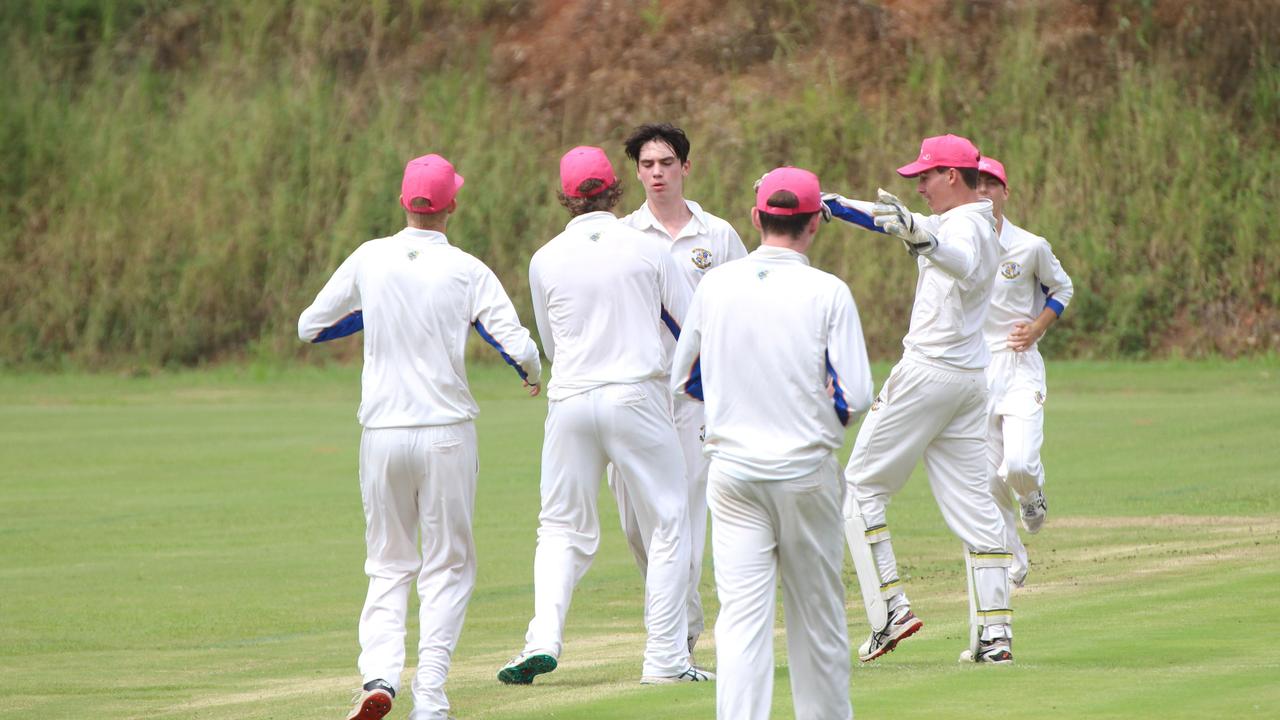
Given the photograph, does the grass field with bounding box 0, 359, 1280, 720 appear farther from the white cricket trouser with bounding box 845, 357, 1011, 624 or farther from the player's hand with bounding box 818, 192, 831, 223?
the player's hand with bounding box 818, 192, 831, 223

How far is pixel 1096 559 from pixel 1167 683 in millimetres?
5080

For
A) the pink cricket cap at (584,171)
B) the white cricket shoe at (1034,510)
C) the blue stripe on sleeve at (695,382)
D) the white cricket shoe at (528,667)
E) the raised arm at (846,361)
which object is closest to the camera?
the raised arm at (846,361)

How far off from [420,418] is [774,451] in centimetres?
177

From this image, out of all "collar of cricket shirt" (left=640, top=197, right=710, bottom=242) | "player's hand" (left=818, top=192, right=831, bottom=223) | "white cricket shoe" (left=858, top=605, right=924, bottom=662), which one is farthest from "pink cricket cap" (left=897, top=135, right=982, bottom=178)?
"white cricket shoe" (left=858, top=605, right=924, bottom=662)

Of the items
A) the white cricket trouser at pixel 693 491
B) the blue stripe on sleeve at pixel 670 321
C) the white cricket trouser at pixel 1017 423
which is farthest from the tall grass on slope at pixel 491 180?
the blue stripe on sleeve at pixel 670 321

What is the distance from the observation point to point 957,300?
9.08 meters

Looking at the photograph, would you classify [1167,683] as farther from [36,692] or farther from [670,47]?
[670,47]

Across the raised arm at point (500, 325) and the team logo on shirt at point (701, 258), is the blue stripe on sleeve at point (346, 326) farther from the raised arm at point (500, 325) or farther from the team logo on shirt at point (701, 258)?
the team logo on shirt at point (701, 258)

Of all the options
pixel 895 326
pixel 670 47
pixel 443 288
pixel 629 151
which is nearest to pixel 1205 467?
pixel 629 151

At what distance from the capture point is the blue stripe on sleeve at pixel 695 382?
7051mm

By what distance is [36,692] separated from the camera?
8.96 m

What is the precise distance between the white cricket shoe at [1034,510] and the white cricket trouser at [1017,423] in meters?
0.09

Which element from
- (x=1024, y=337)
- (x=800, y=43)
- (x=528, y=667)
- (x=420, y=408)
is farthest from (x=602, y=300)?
(x=800, y=43)

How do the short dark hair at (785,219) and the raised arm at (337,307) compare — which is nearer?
the short dark hair at (785,219)
